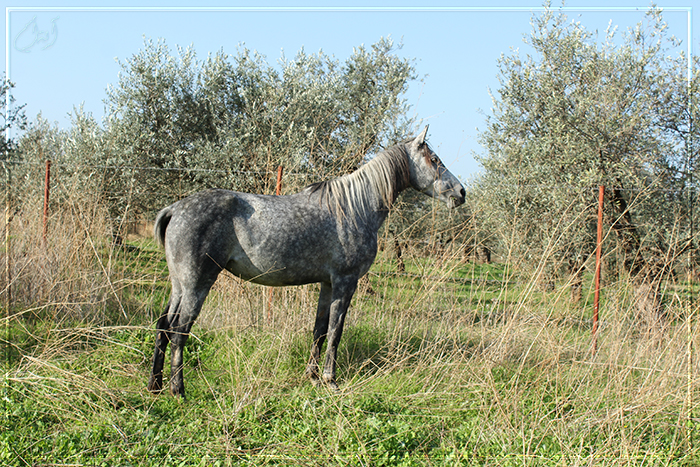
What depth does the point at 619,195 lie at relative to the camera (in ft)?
25.0

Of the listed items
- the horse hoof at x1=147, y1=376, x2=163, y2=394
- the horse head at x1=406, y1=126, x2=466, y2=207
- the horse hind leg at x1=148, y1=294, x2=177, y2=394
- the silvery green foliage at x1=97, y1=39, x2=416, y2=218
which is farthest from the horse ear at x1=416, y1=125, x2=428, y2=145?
the silvery green foliage at x1=97, y1=39, x2=416, y2=218

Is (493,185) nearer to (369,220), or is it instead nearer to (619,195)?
(619,195)

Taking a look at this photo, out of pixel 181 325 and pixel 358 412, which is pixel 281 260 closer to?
pixel 181 325

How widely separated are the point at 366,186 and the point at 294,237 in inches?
29.2

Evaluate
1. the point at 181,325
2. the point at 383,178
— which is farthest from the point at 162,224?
the point at 383,178

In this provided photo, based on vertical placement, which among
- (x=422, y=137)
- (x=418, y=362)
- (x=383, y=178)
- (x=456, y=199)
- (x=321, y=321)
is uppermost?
(x=422, y=137)

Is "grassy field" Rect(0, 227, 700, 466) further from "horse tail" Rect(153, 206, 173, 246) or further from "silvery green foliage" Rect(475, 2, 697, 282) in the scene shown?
"silvery green foliage" Rect(475, 2, 697, 282)

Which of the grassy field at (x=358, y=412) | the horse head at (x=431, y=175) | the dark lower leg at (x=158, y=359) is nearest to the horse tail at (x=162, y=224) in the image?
the grassy field at (x=358, y=412)

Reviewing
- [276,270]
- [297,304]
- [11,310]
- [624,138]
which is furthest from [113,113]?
[624,138]

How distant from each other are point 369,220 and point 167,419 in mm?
2017

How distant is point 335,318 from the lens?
12.5ft

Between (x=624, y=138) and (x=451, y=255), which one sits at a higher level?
(x=624, y=138)

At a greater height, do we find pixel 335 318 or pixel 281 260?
pixel 281 260

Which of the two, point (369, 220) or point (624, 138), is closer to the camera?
point (369, 220)
